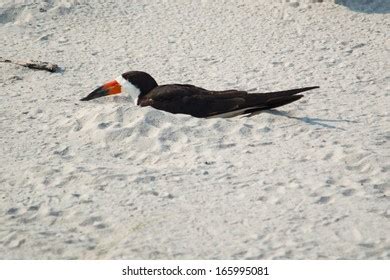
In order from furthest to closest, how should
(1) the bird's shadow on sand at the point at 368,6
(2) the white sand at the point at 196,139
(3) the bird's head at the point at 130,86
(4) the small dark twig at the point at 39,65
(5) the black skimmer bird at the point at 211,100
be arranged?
(1) the bird's shadow on sand at the point at 368,6 → (4) the small dark twig at the point at 39,65 → (3) the bird's head at the point at 130,86 → (5) the black skimmer bird at the point at 211,100 → (2) the white sand at the point at 196,139

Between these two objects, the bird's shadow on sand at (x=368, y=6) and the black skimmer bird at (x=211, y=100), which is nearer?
the black skimmer bird at (x=211, y=100)

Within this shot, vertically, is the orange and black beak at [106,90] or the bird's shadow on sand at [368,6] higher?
the bird's shadow on sand at [368,6]

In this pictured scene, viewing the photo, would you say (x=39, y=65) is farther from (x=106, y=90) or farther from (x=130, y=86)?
(x=130, y=86)

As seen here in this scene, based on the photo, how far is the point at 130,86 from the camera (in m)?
6.45

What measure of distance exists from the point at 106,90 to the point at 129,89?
0.23 m

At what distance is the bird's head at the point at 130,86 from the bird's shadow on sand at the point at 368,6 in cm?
317

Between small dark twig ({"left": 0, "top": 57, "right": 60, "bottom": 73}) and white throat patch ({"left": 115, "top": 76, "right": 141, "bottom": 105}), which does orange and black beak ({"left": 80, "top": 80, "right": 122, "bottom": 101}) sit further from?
small dark twig ({"left": 0, "top": 57, "right": 60, "bottom": 73})

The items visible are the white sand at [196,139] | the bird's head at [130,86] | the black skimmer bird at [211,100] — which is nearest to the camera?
the white sand at [196,139]

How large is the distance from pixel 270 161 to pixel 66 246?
5.56 feet

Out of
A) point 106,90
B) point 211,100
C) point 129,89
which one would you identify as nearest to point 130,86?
point 129,89

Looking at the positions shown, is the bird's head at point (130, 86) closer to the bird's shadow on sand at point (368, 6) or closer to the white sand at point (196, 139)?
the white sand at point (196, 139)

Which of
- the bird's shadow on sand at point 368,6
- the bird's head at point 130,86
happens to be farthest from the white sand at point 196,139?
the bird's head at point 130,86

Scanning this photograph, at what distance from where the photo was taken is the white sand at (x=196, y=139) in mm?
4141
